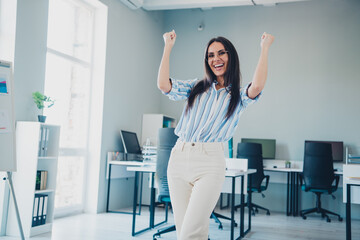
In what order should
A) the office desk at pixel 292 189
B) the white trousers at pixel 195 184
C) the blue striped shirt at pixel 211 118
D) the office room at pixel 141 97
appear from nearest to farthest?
the white trousers at pixel 195 184
the blue striped shirt at pixel 211 118
the office room at pixel 141 97
the office desk at pixel 292 189

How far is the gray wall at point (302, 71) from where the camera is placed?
6176 mm

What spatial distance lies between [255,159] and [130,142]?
74.9 inches

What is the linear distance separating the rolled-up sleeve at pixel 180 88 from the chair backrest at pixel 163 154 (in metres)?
1.61

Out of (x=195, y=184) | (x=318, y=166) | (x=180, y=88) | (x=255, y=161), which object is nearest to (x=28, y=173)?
(x=180, y=88)

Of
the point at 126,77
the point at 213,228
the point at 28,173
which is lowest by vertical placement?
the point at 213,228

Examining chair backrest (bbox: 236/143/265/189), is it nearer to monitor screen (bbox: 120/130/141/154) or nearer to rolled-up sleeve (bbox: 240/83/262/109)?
monitor screen (bbox: 120/130/141/154)

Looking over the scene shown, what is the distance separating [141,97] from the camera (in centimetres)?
646

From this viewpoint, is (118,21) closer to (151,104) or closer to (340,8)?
(151,104)

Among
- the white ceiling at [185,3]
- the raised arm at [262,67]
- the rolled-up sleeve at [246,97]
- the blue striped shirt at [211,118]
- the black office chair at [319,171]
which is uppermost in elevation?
the white ceiling at [185,3]

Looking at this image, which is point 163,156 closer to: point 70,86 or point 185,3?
point 70,86

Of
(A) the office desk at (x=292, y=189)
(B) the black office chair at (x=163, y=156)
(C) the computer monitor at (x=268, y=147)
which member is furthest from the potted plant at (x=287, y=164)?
(B) the black office chair at (x=163, y=156)

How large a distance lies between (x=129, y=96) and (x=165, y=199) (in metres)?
2.70

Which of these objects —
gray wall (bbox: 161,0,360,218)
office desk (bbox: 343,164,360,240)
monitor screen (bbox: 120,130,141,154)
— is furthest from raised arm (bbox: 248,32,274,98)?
gray wall (bbox: 161,0,360,218)

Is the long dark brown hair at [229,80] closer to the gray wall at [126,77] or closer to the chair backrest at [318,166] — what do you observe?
the gray wall at [126,77]
